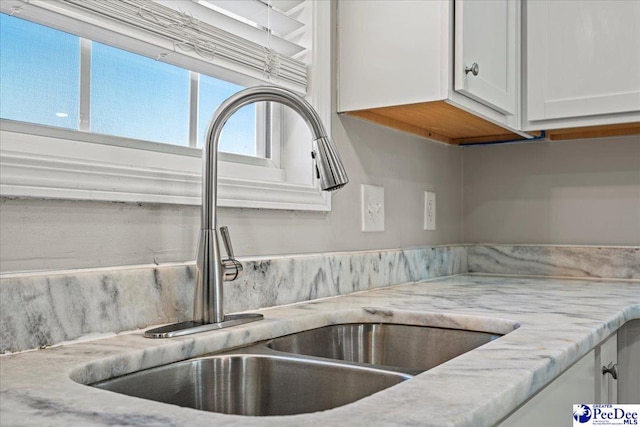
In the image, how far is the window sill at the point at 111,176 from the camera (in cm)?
80

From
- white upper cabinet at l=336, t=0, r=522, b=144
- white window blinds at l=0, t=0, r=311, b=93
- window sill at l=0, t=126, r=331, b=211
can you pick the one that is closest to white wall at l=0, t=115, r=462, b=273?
window sill at l=0, t=126, r=331, b=211

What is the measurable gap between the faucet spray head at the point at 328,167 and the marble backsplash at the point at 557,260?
49.9 inches

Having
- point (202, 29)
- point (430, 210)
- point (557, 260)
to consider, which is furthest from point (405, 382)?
point (557, 260)

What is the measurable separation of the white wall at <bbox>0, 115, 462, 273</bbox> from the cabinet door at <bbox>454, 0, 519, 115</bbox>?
12.1 inches

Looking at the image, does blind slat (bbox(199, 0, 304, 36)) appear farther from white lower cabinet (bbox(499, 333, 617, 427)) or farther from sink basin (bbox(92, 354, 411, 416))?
white lower cabinet (bbox(499, 333, 617, 427))

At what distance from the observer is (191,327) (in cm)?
90

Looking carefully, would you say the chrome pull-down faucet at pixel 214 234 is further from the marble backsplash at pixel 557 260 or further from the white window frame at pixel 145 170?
the marble backsplash at pixel 557 260

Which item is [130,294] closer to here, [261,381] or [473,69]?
[261,381]

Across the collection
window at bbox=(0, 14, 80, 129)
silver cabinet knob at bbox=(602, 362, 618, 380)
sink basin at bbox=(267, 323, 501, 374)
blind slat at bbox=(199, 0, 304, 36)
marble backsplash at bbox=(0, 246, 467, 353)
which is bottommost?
silver cabinet knob at bbox=(602, 362, 618, 380)

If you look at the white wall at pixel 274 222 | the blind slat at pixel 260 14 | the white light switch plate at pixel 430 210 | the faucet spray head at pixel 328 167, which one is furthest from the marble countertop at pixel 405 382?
the blind slat at pixel 260 14

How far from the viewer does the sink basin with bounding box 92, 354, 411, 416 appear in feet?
2.55

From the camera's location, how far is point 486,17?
1.51m

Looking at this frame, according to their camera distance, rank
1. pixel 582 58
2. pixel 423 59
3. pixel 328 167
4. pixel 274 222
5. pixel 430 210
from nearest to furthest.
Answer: pixel 328 167, pixel 274 222, pixel 423 59, pixel 582 58, pixel 430 210

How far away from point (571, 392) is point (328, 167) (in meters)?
0.51
